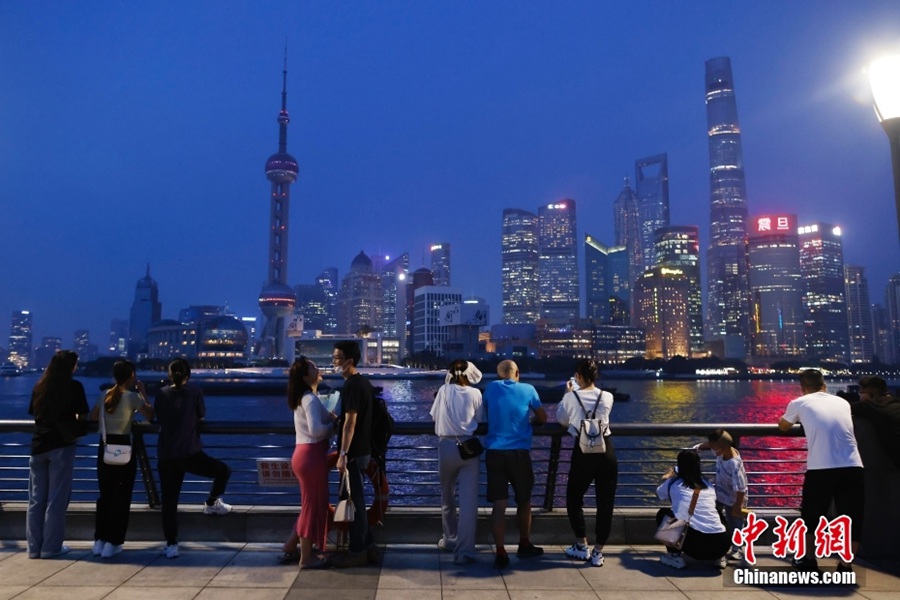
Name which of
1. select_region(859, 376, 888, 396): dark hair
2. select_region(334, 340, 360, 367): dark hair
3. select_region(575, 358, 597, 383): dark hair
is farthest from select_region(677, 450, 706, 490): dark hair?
select_region(334, 340, 360, 367): dark hair

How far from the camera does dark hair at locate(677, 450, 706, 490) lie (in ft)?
18.3

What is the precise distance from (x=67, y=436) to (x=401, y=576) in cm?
374

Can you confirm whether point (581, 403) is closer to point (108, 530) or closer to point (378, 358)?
point (108, 530)

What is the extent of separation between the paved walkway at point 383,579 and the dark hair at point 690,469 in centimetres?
84

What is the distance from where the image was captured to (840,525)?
5.57m

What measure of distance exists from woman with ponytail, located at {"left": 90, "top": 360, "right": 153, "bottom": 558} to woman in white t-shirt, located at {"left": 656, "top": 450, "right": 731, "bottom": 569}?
5.52m

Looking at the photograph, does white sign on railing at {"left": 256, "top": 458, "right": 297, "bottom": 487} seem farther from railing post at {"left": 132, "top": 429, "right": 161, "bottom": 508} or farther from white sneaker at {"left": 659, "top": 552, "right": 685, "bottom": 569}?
white sneaker at {"left": 659, "top": 552, "right": 685, "bottom": 569}

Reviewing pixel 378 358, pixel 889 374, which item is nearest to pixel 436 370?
pixel 378 358

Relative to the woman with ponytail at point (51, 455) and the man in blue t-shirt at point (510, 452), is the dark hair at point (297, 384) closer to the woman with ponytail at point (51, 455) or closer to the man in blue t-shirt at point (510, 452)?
the man in blue t-shirt at point (510, 452)

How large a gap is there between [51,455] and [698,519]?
6.62m

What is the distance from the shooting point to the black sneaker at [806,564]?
17.9 feet

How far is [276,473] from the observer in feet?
20.3

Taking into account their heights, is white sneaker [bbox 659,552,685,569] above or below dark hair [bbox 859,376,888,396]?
below

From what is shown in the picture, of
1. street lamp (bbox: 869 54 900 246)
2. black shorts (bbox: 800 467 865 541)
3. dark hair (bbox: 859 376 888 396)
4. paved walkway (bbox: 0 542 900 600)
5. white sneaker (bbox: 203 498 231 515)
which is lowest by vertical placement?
paved walkway (bbox: 0 542 900 600)
